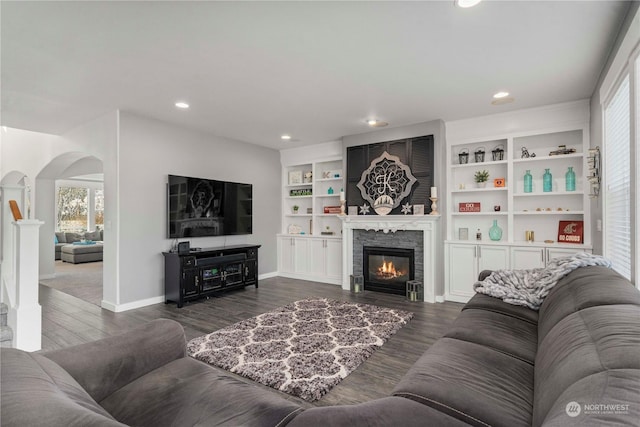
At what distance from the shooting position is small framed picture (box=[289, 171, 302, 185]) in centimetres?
657

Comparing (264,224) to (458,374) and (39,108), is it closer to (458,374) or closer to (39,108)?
(39,108)

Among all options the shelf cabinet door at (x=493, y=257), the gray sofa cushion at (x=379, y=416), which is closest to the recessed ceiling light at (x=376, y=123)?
the shelf cabinet door at (x=493, y=257)

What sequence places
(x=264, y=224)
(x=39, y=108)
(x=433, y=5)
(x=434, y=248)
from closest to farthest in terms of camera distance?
(x=433, y=5)
(x=39, y=108)
(x=434, y=248)
(x=264, y=224)

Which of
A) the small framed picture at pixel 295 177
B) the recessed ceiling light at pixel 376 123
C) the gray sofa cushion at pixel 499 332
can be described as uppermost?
the recessed ceiling light at pixel 376 123

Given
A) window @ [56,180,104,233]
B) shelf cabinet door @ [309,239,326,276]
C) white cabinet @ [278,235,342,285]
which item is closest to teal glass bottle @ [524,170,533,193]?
white cabinet @ [278,235,342,285]

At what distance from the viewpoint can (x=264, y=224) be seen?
248 inches

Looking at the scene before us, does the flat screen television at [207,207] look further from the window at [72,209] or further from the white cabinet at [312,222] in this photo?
the window at [72,209]

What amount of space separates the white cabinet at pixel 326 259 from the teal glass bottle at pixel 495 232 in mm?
2475

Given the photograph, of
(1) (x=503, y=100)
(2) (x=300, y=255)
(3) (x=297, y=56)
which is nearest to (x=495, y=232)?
(1) (x=503, y=100)

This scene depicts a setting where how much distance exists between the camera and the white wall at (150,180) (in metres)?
4.20

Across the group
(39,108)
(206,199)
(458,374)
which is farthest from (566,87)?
(39,108)

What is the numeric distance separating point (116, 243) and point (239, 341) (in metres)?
2.31

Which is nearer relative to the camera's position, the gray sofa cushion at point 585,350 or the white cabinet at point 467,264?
the gray sofa cushion at point 585,350

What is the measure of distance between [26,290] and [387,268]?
4367 millimetres
